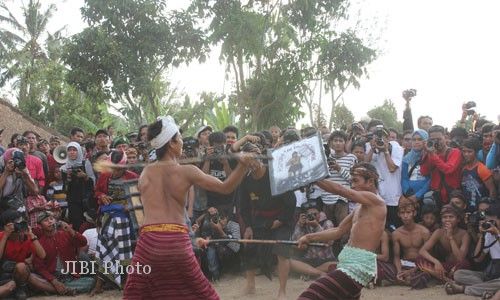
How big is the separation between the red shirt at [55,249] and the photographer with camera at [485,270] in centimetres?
427

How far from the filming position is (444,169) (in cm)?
706

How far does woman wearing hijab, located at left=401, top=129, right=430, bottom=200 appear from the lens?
7.38 m

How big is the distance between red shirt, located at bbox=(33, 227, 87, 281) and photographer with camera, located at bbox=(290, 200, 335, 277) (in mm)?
2574

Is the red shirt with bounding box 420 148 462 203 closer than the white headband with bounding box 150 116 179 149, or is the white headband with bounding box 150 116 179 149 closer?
the white headband with bounding box 150 116 179 149

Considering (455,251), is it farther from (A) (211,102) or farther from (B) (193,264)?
(A) (211,102)

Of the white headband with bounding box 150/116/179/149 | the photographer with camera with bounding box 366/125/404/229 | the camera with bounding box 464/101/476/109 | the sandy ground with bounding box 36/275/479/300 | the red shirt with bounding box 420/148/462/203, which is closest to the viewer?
the white headband with bounding box 150/116/179/149

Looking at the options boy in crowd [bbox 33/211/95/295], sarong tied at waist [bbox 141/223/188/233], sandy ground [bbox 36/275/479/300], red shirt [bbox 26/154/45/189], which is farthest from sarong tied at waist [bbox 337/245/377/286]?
red shirt [bbox 26/154/45/189]

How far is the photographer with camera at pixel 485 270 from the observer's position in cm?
640

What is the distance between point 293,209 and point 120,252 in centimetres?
204

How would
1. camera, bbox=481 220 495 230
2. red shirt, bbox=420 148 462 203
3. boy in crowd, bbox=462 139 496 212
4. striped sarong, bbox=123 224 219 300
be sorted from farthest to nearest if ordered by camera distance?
red shirt, bbox=420 148 462 203 < boy in crowd, bbox=462 139 496 212 < camera, bbox=481 220 495 230 < striped sarong, bbox=123 224 219 300

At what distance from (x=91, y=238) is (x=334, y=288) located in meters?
4.24

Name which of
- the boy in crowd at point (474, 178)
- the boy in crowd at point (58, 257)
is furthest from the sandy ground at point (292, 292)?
the boy in crowd at point (474, 178)

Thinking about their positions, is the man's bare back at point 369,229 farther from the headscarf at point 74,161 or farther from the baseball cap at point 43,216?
the headscarf at point 74,161

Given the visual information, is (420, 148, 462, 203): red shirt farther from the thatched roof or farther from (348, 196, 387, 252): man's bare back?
the thatched roof
